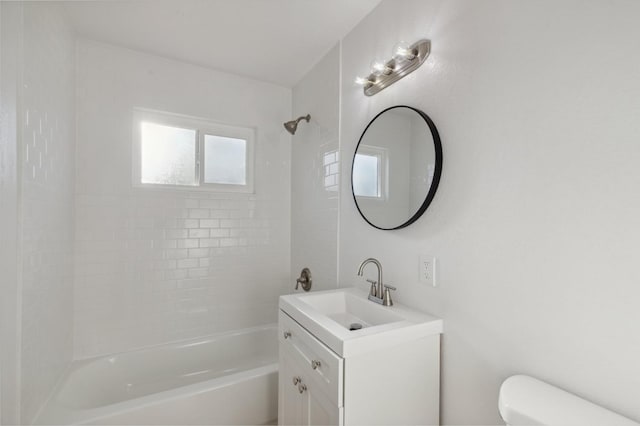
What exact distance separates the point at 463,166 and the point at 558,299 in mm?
558

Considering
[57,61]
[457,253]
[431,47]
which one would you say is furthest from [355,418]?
[57,61]

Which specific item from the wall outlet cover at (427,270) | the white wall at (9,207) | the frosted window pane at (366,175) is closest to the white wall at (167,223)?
the white wall at (9,207)

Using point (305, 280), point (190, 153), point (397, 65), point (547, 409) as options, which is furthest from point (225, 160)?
point (547, 409)

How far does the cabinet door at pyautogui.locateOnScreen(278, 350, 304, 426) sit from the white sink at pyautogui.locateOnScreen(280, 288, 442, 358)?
0.26 m

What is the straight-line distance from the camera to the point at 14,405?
1186mm

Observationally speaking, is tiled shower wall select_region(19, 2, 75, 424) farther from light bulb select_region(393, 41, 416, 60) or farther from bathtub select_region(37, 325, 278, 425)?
light bulb select_region(393, 41, 416, 60)

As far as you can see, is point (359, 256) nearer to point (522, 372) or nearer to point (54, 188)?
point (522, 372)

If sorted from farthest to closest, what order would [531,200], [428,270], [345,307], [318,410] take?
1. [345,307]
2. [428,270]
3. [318,410]
4. [531,200]

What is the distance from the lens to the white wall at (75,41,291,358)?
2021 mm

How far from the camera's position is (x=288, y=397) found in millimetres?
1422

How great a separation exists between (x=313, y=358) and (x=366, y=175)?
3.28ft

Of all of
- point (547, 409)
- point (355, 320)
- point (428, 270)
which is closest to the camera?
point (547, 409)

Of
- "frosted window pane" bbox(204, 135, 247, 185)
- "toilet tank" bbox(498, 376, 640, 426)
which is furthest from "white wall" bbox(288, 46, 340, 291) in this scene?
"toilet tank" bbox(498, 376, 640, 426)

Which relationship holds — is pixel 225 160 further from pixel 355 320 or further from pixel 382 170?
pixel 355 320
